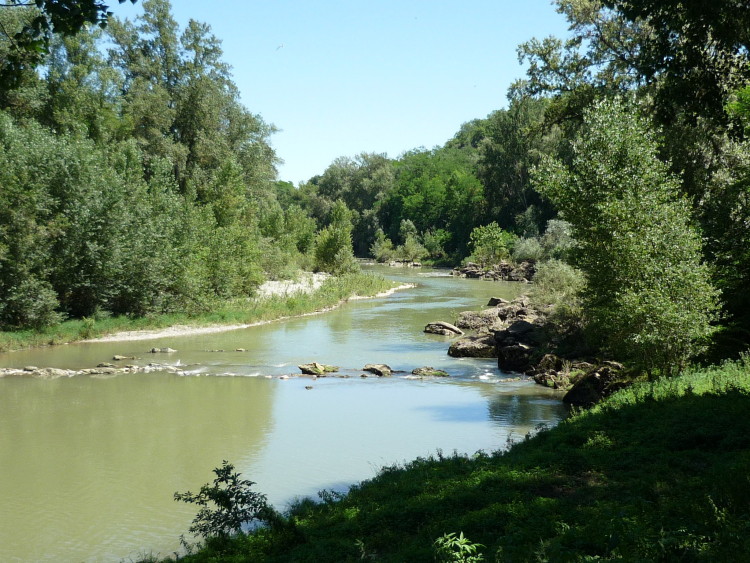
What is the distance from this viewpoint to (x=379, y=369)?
24.0 metres

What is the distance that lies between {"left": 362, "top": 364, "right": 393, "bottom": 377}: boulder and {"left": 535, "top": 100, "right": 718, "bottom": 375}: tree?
7.96 meters

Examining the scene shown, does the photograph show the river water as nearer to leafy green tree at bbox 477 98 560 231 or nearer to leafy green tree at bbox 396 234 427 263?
leafy green tree at bbox 477 98 560 231

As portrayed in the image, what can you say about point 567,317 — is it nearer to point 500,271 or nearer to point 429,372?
point 429,372

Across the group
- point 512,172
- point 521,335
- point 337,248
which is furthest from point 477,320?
point 512,172

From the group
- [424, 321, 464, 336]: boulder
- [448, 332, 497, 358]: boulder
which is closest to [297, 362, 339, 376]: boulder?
[448, 332, 497, 358]: boulder

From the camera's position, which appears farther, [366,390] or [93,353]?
[93,353]

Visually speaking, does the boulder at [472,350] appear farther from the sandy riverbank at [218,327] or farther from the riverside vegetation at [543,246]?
the sandy riverbank at [218,327]

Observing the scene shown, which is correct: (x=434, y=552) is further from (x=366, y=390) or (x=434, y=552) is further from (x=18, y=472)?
(x=366, y=390)

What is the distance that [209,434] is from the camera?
53.6 ft

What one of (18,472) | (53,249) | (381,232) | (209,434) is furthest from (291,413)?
(381,232)

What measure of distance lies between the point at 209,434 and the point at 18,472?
4.31m

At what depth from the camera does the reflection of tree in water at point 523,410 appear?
17078 mm

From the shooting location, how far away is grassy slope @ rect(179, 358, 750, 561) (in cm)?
617

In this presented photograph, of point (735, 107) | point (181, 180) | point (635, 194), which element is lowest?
point (635, 194)
